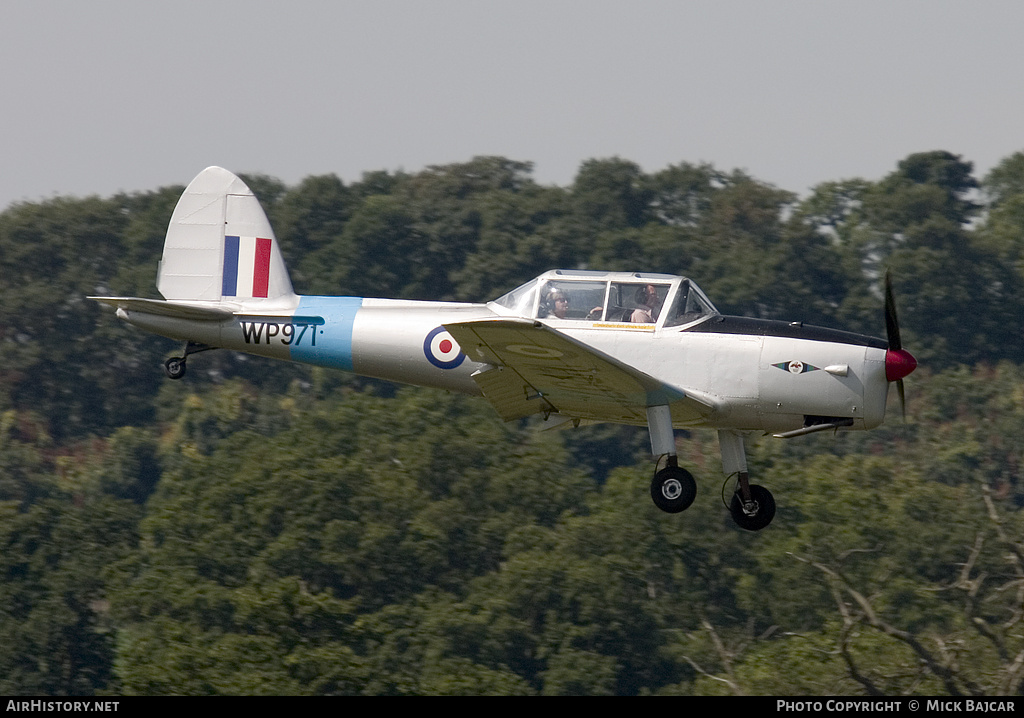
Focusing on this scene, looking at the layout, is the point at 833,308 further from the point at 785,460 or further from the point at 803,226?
Result: the point at 785,460

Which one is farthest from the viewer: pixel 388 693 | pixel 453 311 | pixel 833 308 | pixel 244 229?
pixel 833 308

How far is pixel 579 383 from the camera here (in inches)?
503

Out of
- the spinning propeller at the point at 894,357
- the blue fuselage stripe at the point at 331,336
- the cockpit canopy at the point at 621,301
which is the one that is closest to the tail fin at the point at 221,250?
the blue fuselage stripe at the point at 331,336

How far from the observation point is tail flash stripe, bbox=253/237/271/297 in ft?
49.1

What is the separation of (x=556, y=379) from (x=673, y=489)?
140cm

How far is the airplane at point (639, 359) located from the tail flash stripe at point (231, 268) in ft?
3.03

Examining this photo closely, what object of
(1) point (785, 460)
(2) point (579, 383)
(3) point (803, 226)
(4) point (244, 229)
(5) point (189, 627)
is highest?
(3) point (803, 226)

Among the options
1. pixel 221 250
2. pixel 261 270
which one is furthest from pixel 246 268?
pixel 221 250

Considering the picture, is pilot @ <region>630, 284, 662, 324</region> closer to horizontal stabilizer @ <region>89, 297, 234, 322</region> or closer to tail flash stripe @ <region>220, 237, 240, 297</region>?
horizontal stabilizer @ <region>89, 297, 234, 322</region>

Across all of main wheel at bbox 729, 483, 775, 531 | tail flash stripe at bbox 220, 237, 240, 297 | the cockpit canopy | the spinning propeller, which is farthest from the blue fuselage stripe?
the spinning propeller

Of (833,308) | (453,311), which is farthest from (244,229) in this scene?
(833,308)

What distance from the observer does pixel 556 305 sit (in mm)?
12984

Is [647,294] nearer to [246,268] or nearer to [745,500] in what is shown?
[745,500]
